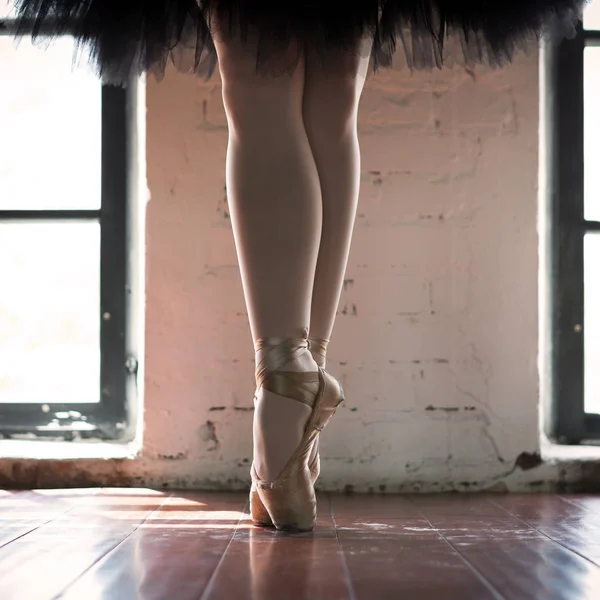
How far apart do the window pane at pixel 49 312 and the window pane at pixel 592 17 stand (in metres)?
1.49

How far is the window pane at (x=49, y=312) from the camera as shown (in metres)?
2.04

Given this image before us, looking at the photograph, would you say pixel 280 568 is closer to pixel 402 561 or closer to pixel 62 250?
pixel 402 561

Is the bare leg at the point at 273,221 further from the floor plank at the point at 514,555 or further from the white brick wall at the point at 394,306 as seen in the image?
the white brick wall at the point at 394,306

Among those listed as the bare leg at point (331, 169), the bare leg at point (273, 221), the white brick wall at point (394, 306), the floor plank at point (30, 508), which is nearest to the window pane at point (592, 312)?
the white brick wall at point (394, 306)

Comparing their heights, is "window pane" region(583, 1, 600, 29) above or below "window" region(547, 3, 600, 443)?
above

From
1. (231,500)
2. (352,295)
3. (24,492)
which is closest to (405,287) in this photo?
(352,295)

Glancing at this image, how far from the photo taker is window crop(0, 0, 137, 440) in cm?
200

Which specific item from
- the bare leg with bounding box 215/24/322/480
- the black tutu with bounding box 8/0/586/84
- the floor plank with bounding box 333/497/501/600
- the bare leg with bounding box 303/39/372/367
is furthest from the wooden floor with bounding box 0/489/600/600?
the black tutu with bounding box 8/0/586/84

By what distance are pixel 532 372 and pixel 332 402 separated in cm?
87

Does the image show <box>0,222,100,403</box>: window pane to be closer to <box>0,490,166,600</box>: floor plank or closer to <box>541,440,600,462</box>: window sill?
<box>0,490,166,600</box>: floor plank

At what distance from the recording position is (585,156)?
205 cm

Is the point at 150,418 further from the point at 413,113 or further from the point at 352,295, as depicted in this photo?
the point at 413,113

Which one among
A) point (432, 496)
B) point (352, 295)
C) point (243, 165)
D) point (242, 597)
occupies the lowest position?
point (432, 496)

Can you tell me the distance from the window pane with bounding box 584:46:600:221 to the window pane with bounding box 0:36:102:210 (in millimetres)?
1367
